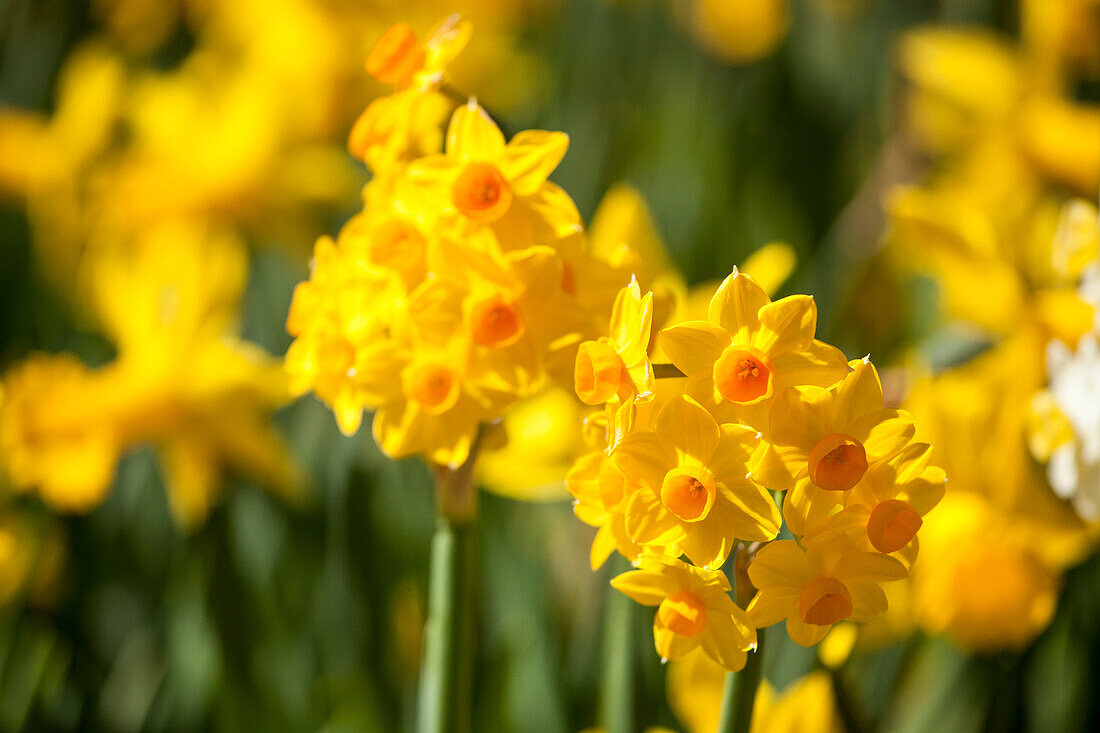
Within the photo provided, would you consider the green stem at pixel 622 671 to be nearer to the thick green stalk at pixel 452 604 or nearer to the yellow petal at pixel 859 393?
the thick green stalk at pixel 452 604

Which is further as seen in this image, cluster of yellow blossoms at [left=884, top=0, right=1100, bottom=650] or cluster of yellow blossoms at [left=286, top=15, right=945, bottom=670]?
cluster of yellow blossoms at [left=884, top=0, right=1100, bottom=650]

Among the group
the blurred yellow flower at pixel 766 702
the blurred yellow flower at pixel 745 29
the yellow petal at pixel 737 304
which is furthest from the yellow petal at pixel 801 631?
the blurred yellow flower at pixel 745 29

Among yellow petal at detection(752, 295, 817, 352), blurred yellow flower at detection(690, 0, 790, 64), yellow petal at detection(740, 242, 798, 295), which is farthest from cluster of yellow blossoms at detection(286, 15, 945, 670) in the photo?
blurred yellow flower at detection(690, 0, 790, 64)

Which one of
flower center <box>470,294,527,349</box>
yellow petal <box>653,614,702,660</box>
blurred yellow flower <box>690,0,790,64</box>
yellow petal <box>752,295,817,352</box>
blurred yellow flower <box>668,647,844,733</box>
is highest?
yellow petal <box>752,295,817,352</box>

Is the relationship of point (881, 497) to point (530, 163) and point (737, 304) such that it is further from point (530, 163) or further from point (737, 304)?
point (530, 163)

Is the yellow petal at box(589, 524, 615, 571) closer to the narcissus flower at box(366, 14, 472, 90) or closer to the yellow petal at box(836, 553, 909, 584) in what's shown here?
the yellow petal at box(836, 553, 909, 584)

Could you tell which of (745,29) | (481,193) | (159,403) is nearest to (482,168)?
(481,193)

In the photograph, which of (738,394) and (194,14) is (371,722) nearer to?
(738,394)
